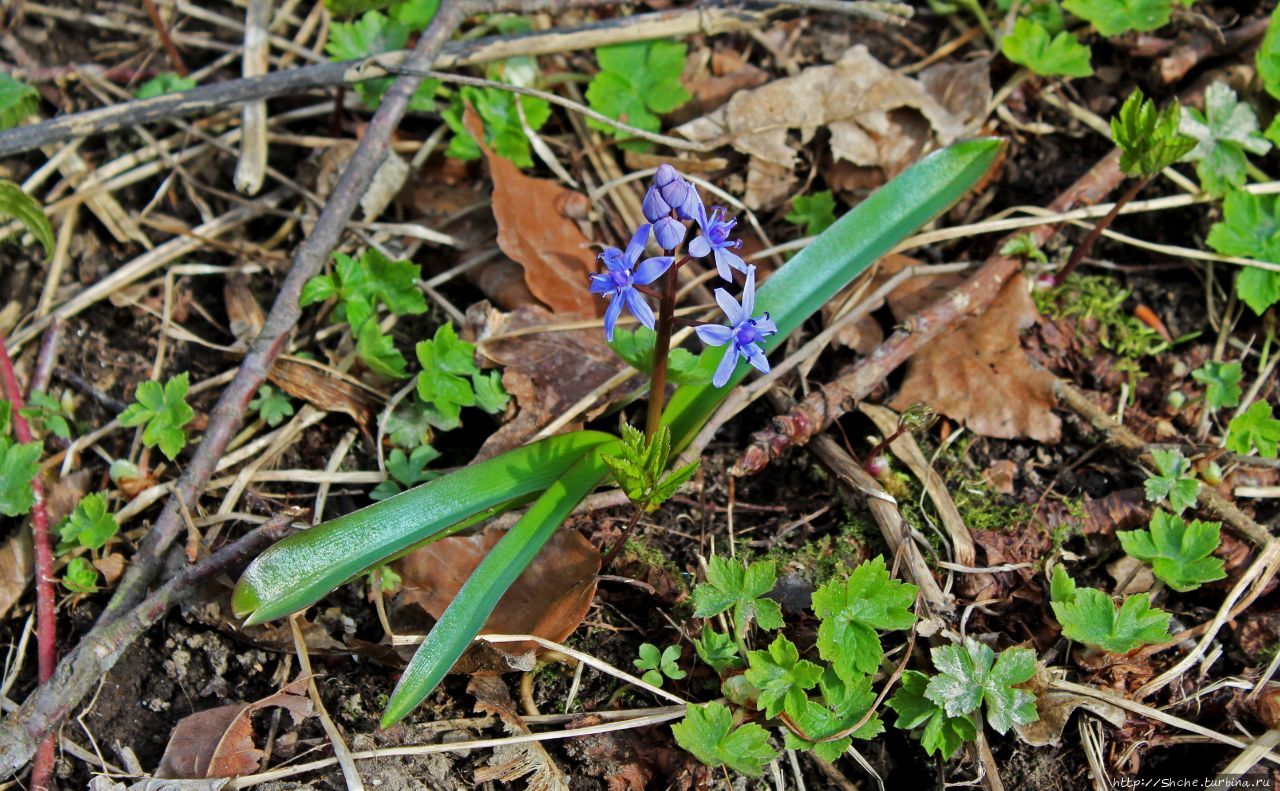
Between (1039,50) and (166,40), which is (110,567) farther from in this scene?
(1039,50)

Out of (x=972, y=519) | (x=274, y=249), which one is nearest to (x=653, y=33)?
(x=274, y=249)

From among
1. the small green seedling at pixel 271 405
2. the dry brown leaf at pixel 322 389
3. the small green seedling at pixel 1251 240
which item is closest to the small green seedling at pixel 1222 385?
the small green seedling at pixel 1251 240

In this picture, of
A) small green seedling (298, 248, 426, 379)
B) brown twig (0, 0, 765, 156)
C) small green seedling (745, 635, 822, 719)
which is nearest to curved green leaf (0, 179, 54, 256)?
brown twig (0, 0, 765, 156)

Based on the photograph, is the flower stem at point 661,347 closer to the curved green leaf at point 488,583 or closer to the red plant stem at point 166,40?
the curved green leaf at point 488,583

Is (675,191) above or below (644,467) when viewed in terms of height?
above

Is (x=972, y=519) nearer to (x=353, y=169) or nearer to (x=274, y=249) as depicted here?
(x=353, y=169)

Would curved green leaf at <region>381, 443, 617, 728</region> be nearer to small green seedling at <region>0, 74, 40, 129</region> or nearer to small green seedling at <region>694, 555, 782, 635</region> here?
small green seedling at <region>694, 555, 782, 635</region>

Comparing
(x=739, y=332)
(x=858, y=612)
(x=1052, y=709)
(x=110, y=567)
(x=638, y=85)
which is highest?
(x=638, y=85)

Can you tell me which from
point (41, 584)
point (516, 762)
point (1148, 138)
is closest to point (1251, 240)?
point (1148, 138)

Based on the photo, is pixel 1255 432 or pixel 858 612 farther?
pixel 1255 432
